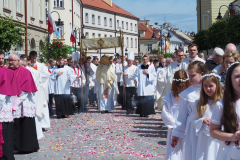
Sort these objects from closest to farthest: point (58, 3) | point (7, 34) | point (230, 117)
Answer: point (230, 117)
point (7, 34)
point (58, 3)

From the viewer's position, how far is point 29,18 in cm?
2912

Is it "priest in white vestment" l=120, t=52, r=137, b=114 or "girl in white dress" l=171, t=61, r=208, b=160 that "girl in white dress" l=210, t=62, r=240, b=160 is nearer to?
"girl in white dress" l=171, t=61, r=208, b=160

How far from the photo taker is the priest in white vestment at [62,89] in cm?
1430

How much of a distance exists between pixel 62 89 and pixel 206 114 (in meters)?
10.2

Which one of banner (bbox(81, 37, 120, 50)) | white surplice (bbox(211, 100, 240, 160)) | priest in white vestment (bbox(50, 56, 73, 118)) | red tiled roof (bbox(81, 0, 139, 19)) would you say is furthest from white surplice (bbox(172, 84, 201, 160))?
red tiled roof (bbox(81, 0, 139, 19))

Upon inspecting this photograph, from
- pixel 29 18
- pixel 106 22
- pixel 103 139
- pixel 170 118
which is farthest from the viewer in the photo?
pixel 106 22

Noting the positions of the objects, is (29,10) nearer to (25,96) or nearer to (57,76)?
(57,76)

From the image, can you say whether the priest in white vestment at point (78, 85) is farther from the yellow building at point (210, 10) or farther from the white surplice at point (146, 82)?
the yellow building at point (210, 10)

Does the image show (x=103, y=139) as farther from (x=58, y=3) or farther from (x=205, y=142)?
(x=58, y=3)

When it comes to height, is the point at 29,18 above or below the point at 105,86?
above

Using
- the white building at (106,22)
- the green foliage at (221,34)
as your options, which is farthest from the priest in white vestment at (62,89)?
the white building at (106,22)

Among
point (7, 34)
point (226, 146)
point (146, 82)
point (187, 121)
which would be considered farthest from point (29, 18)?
point (226, 146)

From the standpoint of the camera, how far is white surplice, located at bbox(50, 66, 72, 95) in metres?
14.4

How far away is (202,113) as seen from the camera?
4.61 meters
